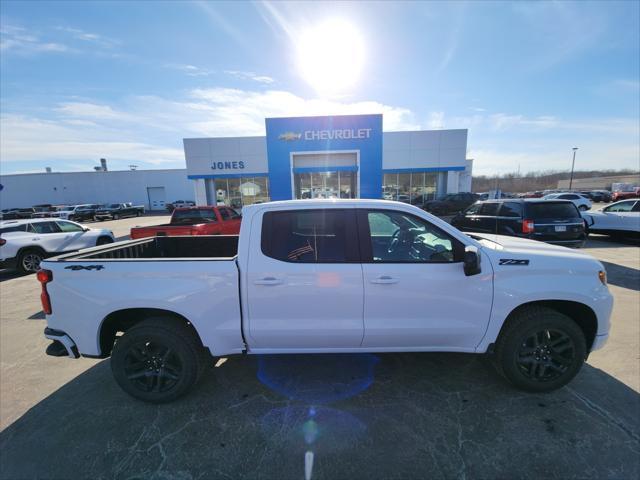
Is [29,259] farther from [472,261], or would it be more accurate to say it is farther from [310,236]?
[472,261]

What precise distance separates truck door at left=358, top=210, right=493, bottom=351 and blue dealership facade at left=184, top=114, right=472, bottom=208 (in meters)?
17.3

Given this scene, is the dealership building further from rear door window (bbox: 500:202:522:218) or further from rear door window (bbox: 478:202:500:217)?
rear door window (bbox: 500:202:522:218)

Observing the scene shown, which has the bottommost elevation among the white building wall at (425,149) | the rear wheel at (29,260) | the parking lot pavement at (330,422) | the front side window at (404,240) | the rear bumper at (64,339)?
the parking lot pavement at (330,422)

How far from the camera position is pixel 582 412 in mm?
2553

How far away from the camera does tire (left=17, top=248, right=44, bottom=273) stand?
8.09m

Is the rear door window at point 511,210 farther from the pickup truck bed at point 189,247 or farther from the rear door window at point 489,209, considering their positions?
the pickup truck bed at point 189,247

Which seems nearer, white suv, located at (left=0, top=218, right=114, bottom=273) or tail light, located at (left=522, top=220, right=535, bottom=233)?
tail light, located at (left=522, top=220, right=535, bottom=233)

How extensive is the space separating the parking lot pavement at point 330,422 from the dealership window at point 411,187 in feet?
75.8

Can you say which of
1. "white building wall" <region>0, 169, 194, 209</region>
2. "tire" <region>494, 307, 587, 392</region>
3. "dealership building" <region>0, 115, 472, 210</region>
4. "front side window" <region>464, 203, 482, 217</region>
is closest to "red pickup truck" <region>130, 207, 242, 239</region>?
"front side window" <region>464, 203, 482, 217</region>

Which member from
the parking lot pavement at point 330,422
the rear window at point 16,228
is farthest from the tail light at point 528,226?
the rear window at point 16,228

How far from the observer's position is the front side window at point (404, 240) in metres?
2.65

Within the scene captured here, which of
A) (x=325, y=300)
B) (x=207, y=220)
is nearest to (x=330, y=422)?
(x=325, y=300)

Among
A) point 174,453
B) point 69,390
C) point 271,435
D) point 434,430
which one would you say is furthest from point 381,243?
point 69,390

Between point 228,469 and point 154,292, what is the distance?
155 cm
